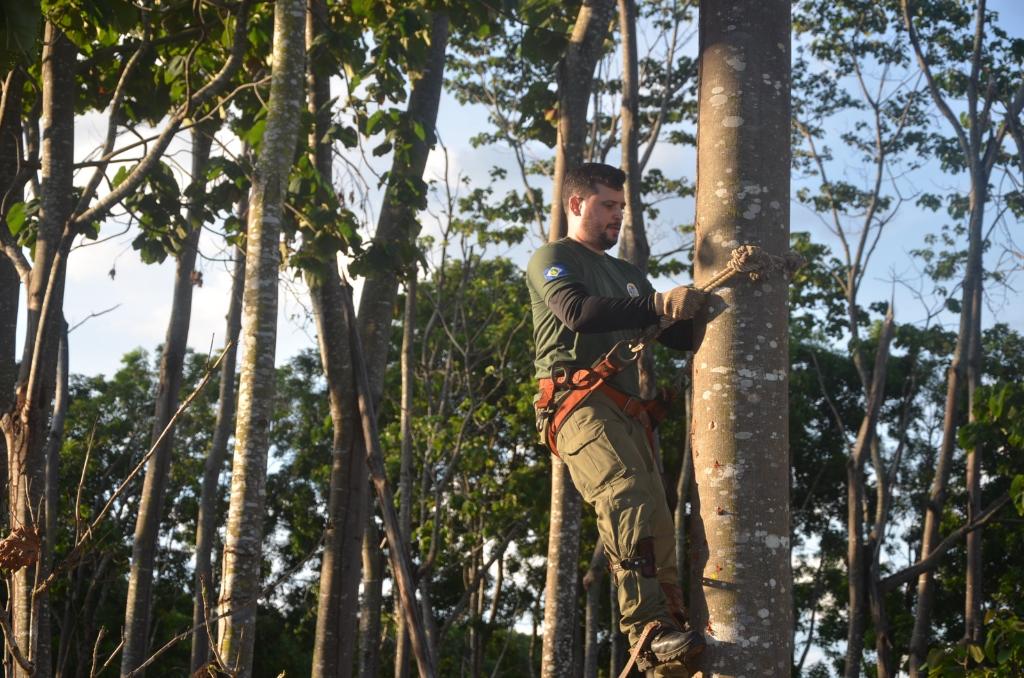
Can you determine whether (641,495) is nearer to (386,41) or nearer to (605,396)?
(605,396)

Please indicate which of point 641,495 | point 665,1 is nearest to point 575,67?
point 641,495

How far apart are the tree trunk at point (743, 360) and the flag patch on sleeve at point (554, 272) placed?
54cm

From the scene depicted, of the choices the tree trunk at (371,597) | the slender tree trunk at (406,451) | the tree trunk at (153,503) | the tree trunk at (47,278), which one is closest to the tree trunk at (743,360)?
the tree trunk at (47,278)

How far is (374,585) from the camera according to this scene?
9.80 m

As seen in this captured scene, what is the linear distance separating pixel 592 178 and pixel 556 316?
0.52 m

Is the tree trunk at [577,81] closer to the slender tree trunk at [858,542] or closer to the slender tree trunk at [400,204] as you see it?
the slender tree trunk at [400,204]

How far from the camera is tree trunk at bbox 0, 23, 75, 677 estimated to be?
→ 18.9 feet

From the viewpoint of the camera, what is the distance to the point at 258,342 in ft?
18.4

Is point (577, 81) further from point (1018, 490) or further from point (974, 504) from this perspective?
point (974, 504)

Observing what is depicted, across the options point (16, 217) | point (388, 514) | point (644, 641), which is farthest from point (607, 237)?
point (16, 217)

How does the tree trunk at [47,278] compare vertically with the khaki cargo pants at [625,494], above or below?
above

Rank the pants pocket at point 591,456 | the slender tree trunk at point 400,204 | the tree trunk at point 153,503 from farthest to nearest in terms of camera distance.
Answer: the tree trunk at point 153,503, the slender tree trunk at point 400,204, the pants pocket at point 591,456

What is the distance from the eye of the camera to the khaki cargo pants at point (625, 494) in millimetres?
3357

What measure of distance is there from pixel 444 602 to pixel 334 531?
18.0m
